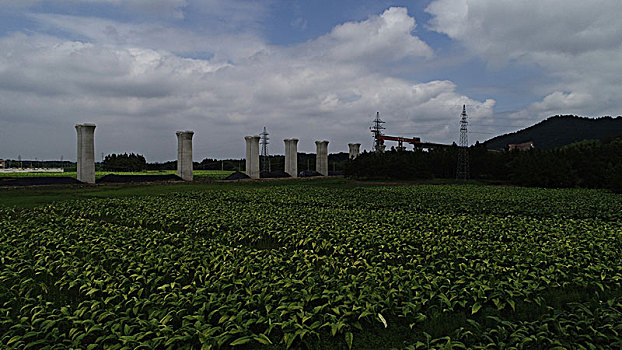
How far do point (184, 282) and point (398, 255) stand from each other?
5101 mm

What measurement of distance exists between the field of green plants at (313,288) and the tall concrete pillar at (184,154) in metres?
40.0

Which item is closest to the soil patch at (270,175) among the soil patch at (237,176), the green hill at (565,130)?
the soil patch at (237,176)

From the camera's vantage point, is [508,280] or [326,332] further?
[508,280]

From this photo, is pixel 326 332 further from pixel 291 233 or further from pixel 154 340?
pixel 291 233

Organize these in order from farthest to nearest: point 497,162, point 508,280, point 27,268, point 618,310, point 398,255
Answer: point 497,162 < point 398,255 < point 27,268 < point 508,280 < point 618,310

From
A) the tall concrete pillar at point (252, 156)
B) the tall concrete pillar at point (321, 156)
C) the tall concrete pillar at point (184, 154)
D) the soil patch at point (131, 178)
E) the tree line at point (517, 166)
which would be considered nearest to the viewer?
the tree line at point (517, 166)

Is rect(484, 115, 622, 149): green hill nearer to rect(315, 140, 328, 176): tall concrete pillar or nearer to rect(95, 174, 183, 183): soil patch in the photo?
rect(315, 140, 328, 176): tall concrete pillar

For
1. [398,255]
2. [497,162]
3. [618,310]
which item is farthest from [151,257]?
[497,162]

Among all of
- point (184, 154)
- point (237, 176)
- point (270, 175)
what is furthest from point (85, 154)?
point (270, 175)

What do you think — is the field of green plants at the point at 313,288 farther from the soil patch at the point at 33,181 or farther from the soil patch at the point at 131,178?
the soil patch at the point at 131,178

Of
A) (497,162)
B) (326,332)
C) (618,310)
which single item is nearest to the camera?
(326,332)

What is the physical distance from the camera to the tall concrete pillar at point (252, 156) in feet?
200

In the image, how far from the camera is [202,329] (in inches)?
209

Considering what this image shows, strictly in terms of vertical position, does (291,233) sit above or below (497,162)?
below
